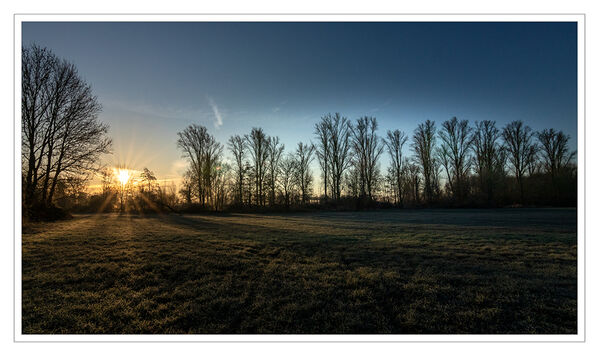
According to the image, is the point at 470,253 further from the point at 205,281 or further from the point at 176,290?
the point at 176,290

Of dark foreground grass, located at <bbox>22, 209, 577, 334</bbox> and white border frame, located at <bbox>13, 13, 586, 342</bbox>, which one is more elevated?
white border frame, located at <bbox>13, 13, 586, 342</bbox>

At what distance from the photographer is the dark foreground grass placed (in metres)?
2.56

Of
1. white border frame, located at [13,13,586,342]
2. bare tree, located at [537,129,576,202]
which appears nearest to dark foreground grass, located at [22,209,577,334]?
white border frame, located at [13,13,586,342]

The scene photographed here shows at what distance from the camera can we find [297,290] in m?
3.49

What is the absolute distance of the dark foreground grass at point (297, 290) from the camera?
8.41 ft

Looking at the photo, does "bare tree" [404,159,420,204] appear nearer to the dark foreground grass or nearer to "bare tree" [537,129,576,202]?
"bare tree" [537,129,576,202]

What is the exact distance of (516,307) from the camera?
9.46 feet

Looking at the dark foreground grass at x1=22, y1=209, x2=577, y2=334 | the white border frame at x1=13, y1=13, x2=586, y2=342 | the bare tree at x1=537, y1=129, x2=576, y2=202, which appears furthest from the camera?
the bare tree at x1=537, y1=129, x2=576, y2=202

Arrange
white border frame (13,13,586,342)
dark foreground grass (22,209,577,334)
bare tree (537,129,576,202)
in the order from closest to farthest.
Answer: dark foreground grass (22,209,577,334), white border frame (13,13,586,342), bare tree (537,129,576,202)
